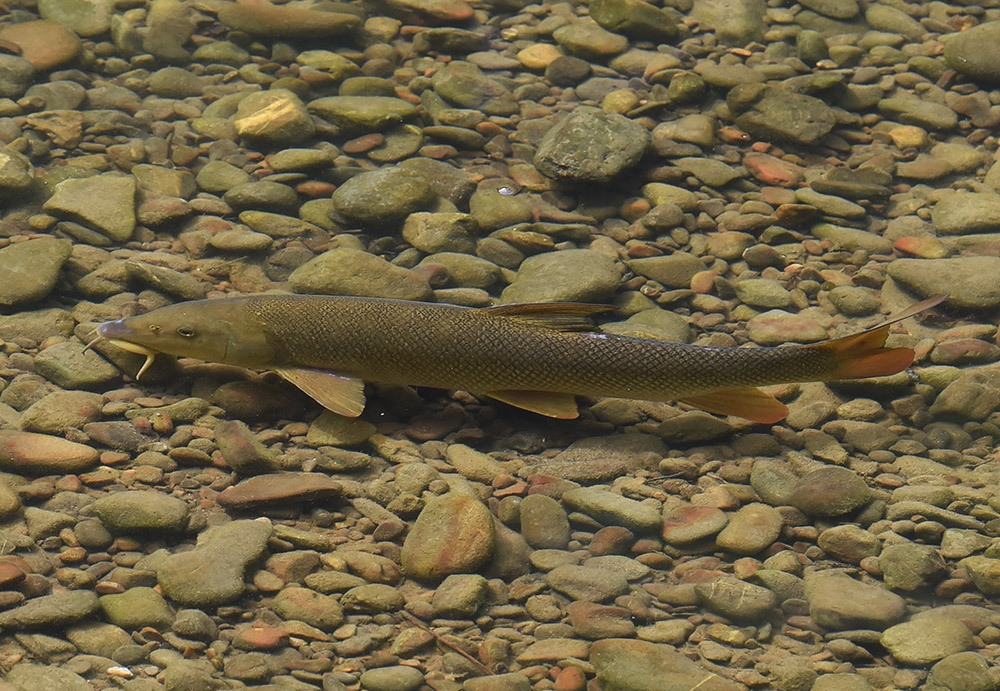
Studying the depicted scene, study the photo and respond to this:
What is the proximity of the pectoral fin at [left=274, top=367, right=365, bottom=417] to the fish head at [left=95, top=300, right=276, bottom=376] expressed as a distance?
0.17m

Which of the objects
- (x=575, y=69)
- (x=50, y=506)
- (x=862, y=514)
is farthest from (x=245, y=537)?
(x=575, y=69)

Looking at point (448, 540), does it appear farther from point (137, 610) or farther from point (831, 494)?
point (831, 494)

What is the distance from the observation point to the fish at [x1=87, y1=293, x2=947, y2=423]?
4.78 meters

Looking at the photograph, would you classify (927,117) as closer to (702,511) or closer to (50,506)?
(702,511)

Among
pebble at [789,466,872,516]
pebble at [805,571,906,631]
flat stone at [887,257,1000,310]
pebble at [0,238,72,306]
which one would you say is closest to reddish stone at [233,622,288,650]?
pebble at [805,571,906,631]

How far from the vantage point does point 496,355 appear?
485 centimetres

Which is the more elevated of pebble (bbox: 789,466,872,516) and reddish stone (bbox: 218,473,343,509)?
pebble (bbox: 789,466,872,516)

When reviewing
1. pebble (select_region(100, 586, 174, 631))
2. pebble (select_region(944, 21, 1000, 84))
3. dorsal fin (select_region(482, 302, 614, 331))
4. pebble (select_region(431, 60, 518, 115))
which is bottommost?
pebble (select_region(100, 586, 174, 631))

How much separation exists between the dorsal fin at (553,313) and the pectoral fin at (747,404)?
0.65m

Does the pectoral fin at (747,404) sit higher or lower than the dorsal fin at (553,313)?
lower

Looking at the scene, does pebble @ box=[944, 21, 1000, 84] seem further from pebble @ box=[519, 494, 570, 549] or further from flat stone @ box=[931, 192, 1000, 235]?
pebble @ box=[519, 494, 570, 549]

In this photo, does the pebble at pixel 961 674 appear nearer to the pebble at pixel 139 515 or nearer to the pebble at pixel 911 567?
the pebble at pixel 911 567

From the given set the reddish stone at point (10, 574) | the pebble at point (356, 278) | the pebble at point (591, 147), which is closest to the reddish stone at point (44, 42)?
the pebble at point (356, 278)

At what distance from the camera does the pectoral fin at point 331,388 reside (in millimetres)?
4828
